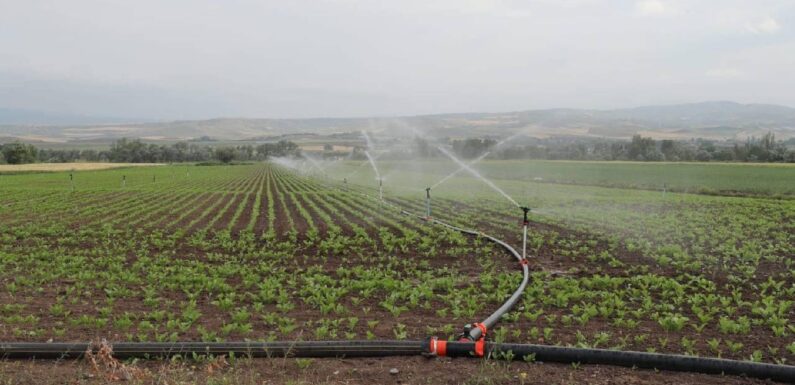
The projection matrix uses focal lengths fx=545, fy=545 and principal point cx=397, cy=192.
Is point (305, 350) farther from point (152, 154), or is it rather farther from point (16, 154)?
point (152, 154)

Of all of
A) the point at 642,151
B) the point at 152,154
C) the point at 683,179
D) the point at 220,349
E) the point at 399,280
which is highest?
the point at 642,151

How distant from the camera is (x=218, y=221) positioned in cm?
1936

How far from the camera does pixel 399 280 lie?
32.7 feet

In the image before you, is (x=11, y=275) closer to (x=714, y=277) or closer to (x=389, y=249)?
(x=389, y=249)

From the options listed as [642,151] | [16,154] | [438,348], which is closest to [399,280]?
[438,348]

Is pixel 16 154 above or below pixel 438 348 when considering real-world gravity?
above

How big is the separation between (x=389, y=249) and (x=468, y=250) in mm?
1865

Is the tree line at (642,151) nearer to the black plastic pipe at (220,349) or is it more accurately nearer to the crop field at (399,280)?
the crop field at (399,280)

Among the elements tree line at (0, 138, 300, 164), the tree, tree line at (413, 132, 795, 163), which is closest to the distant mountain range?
tree line at (413, 132, 795, 163)

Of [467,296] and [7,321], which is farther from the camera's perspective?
[467,296]

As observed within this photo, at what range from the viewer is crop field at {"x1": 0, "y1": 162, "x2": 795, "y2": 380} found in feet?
22.8

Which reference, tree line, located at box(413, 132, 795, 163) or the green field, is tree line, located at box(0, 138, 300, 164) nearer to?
tree line, located at box(413, 132, 795, 163)

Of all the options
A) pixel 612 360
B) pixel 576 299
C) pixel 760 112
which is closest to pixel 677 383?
pixel 612 360

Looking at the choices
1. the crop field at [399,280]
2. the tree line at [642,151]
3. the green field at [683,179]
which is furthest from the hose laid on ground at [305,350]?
the tree line at [642,151]
